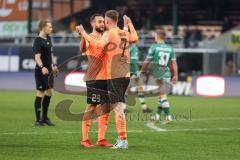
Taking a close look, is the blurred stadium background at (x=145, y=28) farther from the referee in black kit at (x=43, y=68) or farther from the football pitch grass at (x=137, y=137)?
the referee in black kit at (x=43, y=68)

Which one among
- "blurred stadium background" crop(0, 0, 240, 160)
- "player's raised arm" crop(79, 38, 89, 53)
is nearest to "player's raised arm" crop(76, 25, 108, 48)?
"player's raised arm" crop(79, 38, 89, 53)

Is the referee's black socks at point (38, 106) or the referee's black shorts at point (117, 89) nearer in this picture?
the referee's black shorts at point (117, 89)

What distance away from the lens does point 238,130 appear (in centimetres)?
1683

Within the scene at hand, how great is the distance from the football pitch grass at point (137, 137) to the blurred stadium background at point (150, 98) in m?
0.02

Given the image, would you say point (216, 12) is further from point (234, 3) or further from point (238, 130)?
point (238, 130)

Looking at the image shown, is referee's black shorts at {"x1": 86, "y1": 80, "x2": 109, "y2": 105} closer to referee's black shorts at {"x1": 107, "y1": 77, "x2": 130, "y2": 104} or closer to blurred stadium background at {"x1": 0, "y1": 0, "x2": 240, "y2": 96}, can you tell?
referee's black shorts at {"x1": 107, "y1": 77, "x2": 130, "y2": 104}

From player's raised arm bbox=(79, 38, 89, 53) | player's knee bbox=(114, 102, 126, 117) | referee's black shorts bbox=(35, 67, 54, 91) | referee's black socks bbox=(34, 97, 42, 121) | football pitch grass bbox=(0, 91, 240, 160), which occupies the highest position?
player's raised arm bbox=(79, 38, 89, 53)

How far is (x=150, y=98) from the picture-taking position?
95.6ft

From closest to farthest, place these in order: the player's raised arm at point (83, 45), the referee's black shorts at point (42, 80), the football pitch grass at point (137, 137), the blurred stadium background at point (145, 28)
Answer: the football pitch grass at point (137, 137) < the player's raised arm at point (83, 45) < the referee's black shorts at point (42, 80) < the blurred stadium background at point (145, 28)

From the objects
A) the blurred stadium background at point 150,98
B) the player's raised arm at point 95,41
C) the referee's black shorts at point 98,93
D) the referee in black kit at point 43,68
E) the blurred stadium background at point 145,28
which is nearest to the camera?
the player's raised arm at point 95,41

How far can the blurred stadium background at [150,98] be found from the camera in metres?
13.2

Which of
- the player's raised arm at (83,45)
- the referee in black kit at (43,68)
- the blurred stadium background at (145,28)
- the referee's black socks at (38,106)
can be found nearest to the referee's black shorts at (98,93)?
the player's raised arm at (83,45)

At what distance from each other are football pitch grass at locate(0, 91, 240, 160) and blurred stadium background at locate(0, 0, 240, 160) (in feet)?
0.05

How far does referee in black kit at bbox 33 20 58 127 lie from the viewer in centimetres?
1688
